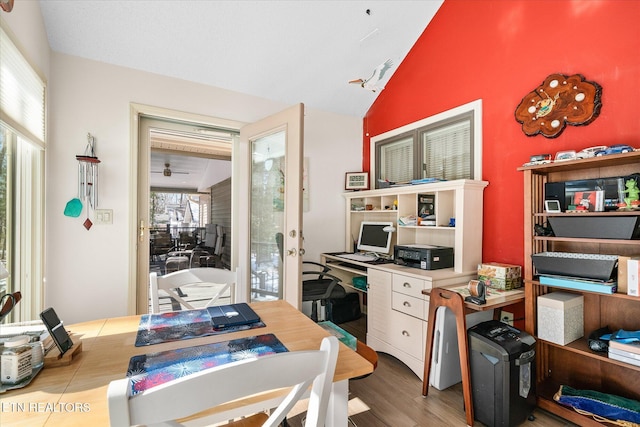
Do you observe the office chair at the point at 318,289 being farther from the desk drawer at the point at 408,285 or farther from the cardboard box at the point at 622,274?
the cardboard box at the point at 622,274

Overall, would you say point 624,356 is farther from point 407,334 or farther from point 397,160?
point 397,160

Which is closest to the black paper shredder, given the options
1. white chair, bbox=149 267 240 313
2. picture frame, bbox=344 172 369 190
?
white chair, bbox=149 267 240 313

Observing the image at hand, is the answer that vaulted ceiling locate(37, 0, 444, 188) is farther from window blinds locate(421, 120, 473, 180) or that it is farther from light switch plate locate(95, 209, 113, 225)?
light switch plate locate(95, 209, 113, 225)

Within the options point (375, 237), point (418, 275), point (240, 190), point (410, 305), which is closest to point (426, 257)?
point (418, 275)

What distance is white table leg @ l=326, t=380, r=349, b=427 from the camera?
100 cm

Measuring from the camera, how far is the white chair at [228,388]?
1.83 feet

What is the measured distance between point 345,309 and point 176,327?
247 cm

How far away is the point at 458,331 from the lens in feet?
6.26

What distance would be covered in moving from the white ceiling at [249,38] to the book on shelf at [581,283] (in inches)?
100

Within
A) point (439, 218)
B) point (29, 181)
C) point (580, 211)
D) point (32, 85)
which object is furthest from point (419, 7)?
point (29, 181)

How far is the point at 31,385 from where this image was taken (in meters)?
0.89

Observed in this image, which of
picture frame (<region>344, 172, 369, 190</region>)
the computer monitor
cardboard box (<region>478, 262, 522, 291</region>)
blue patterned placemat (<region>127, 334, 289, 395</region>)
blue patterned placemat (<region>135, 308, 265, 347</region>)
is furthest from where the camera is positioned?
picture frame (<region>344, 172, 369, 190</region>)

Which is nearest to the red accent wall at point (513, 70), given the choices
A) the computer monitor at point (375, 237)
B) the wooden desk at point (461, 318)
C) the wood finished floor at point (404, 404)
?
the wooden desk at point (461, 318)

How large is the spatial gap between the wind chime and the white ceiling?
0.76 meters
